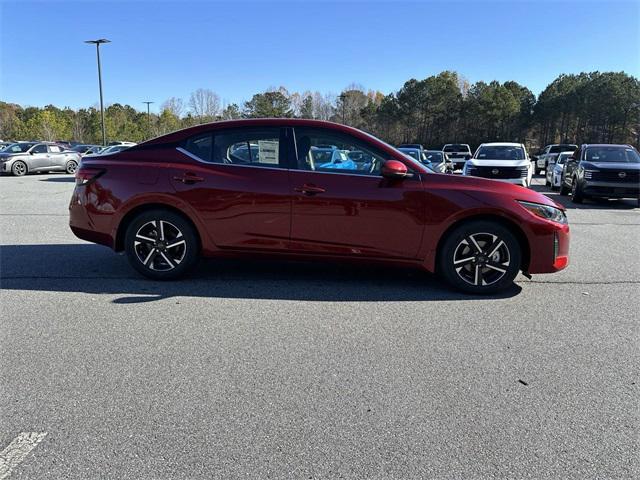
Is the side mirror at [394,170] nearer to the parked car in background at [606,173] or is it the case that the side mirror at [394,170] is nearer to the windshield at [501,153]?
the parked car in background at [606,173]

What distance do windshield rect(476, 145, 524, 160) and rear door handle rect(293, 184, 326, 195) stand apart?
13.1 m

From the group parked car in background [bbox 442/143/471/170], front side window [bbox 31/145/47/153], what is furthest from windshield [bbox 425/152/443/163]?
front side window [bbox 31/145/47/153]

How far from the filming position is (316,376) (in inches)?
130

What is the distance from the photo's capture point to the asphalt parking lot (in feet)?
8.13

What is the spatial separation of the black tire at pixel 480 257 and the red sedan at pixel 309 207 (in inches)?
0.4

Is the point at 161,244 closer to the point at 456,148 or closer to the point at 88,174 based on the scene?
the point at 88,174

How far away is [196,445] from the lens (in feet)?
8.39

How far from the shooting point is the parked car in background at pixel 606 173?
13.4 m

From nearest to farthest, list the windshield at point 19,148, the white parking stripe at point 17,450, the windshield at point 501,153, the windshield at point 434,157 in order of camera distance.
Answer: the white parking stripe at point 17,450
the windshield at point 501,153
the windshield at point 434,157
the windshield at point 19,148

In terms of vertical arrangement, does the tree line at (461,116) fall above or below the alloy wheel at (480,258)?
above

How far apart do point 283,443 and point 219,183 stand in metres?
3.14

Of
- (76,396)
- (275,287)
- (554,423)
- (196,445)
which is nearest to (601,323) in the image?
(554,423)

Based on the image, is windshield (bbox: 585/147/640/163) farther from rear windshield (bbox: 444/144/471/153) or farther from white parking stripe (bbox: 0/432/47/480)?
rear windshield (bbox: 444/144/471/153)

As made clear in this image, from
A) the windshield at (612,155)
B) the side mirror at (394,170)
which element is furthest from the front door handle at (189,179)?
the windshield at (612,155)
